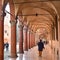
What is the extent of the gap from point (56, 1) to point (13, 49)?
727 centimetres

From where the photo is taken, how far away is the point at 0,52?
1870 centimetres

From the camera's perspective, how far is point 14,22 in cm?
2762

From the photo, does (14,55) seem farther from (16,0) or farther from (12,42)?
(16,0)

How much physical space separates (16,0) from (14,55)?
6093 millimetres

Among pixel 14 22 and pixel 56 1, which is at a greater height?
pixel 56 1

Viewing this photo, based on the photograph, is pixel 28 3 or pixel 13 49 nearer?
pixel 13 49

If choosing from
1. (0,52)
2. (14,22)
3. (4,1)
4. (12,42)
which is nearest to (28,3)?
(14,22)

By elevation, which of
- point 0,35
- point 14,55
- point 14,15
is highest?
point 14,15

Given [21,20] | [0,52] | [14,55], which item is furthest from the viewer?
[21,20]

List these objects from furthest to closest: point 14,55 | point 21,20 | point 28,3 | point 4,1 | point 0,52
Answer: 1. point 21,20
2. point 28,3
3. point 14,55
4. point 4,1
5. point 0,52

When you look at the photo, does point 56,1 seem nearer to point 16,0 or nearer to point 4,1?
point 16,0

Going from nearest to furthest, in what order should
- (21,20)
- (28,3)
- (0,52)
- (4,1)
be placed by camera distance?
(0,52)
(4,1)
(28,3)
(21,20)

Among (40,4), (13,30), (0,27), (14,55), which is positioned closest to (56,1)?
(40,4)

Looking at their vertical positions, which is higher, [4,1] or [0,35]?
[4,1]
